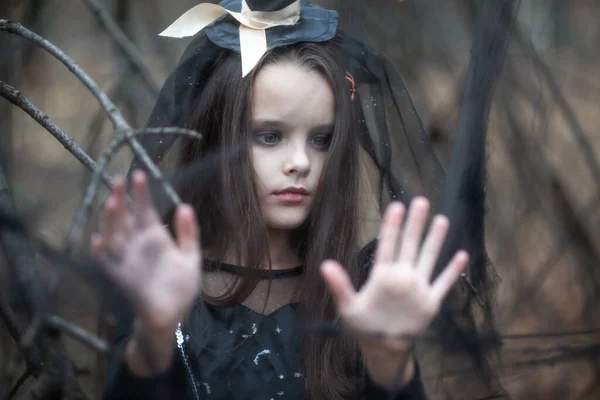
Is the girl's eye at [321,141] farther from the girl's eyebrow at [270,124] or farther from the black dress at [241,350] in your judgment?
the black dress at [241,350]

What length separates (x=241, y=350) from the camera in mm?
1199

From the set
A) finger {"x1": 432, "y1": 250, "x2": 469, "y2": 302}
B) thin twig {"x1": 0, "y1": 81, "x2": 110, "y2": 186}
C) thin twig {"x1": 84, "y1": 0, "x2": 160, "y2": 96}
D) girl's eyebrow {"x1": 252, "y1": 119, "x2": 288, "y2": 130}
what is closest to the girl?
girl's eyebrow {"x1": 252, "y1": 119, "x2": 288, "y2": 130}

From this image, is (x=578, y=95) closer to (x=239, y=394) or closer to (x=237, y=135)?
(x=237, y=135)

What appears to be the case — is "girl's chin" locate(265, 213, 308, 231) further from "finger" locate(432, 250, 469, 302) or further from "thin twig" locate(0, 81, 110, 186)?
"finger" locate(432, 250, 469, 302)

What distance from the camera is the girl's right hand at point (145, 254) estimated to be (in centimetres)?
69

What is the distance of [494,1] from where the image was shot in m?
0.95

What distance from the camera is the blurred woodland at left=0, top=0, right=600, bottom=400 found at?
105 cm

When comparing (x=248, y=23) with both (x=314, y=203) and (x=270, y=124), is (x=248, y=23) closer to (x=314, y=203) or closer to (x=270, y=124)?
(x=270, y=124)

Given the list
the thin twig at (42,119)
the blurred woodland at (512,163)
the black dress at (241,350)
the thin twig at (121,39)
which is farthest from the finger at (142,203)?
the thin twig at (121,39)

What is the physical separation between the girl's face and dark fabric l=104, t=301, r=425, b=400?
0.18 meters

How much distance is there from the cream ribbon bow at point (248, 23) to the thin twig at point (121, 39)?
442 millimetres

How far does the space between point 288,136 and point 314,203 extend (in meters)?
0.14

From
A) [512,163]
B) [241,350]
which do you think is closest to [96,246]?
[241,350]

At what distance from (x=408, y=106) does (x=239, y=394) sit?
557mm
